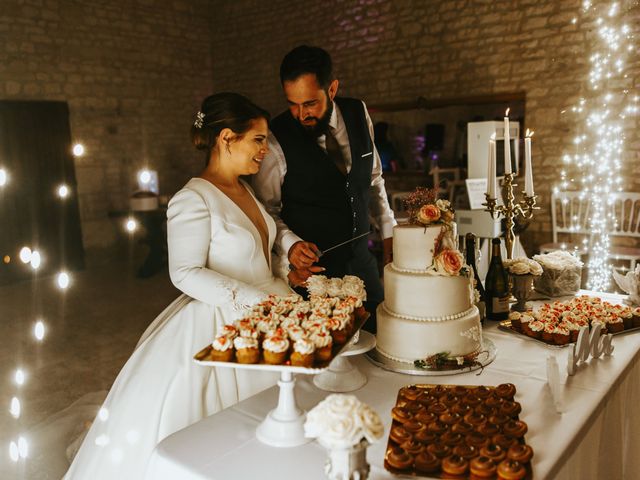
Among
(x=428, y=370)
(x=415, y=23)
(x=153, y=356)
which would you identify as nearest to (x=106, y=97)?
(x=415, y=23)

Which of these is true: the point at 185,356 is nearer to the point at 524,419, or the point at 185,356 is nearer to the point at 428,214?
the point at 428,214

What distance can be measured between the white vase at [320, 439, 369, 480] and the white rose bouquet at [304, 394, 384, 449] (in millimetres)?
15

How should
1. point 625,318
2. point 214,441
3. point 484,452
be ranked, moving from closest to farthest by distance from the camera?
point 484,452, point 214,441, point 625,318

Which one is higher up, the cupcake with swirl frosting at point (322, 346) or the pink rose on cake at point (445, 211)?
the pink rose on cake at point (445, 211)

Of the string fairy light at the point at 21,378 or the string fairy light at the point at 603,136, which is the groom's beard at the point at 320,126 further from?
the string fairy light at the point at 603,136

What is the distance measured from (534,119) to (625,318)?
4.99m

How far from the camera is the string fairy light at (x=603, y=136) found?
6.00m

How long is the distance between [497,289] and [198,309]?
1.26m

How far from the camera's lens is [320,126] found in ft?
8.87

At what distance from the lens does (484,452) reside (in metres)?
1.24

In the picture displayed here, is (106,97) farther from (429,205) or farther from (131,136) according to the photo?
(429,205)

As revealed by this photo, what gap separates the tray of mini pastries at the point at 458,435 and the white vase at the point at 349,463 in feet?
0.59

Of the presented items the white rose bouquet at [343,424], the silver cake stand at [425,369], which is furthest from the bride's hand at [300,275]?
the white rose bouquet at [343,424]

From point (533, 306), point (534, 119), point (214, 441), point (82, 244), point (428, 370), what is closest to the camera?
point (214, 441)
